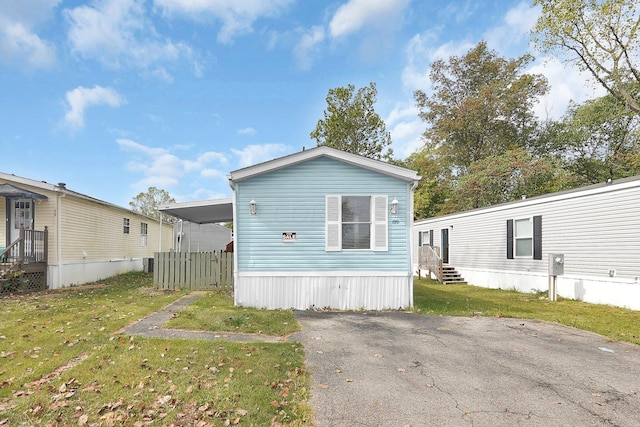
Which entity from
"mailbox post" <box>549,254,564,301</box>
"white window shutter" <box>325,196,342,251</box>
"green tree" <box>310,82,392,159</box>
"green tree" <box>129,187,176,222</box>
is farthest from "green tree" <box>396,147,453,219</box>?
"green tree" <box>129,187,176,222</box>

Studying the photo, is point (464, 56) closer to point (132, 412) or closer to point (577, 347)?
point (577, 347)

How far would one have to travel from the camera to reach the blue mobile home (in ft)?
27.8

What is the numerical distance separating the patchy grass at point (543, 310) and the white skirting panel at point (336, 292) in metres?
0.76

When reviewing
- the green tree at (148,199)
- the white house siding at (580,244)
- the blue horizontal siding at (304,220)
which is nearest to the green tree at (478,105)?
the white house siding at (580,244)

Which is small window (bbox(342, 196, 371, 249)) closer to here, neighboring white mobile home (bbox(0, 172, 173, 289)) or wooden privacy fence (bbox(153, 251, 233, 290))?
wooden privacy fence (bbox(153, 251, 233, 290))

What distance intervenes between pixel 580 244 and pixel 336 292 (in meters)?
7.82

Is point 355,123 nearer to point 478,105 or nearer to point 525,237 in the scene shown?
point 478,105

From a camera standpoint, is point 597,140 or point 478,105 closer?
point 597,140

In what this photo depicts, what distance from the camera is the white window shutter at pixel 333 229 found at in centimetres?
849

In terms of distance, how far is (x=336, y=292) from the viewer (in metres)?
8.51

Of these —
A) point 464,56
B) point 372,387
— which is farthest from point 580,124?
point 372,387

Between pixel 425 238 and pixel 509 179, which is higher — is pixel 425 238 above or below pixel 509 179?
below

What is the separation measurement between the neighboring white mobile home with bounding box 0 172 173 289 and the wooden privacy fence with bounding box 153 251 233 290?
3.72 meters

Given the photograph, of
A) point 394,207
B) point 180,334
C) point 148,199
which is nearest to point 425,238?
point 394,207
